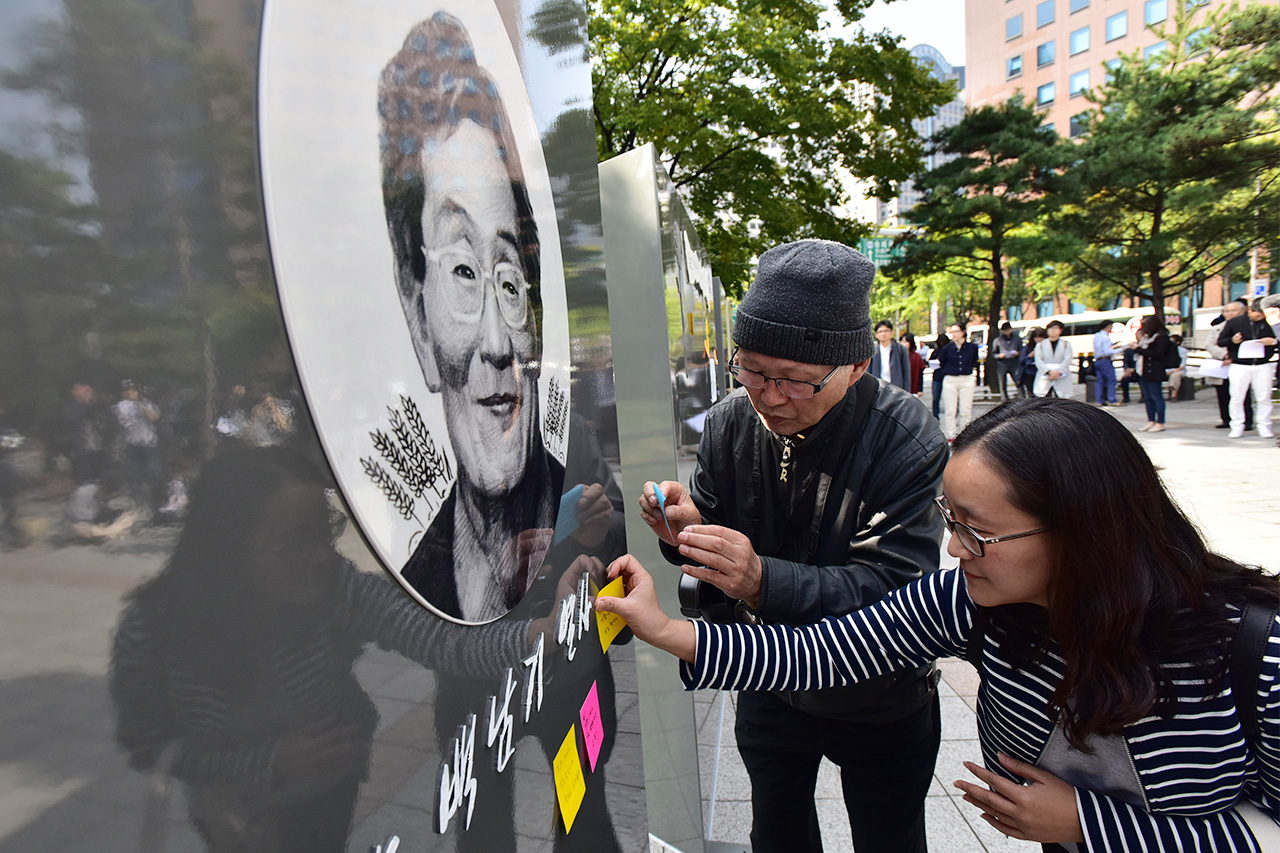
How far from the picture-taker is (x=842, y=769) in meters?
2.09

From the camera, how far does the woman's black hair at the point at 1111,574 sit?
4.19 ft

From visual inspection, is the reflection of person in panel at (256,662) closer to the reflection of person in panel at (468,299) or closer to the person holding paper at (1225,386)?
the reflection of person in panel at (468,299)

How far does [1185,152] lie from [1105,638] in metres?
23.1

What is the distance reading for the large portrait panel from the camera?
1.91ft

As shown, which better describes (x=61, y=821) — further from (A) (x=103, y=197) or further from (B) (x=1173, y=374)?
(B) (x=1173, y=374)

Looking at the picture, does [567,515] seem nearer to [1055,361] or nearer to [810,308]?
[810,308]

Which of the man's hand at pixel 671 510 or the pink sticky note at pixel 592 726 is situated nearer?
the pink sticky note at pixel 592 726

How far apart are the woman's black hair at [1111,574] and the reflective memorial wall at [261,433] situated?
33.2 inches

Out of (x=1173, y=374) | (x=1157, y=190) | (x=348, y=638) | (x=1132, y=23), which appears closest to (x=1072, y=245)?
(x=1157, y=190)

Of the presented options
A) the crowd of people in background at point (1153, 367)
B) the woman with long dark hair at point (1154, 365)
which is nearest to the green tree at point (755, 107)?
the crowd of people in background at point (1153, 367)

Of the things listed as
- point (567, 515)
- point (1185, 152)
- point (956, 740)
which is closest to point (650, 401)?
point (567, 515)

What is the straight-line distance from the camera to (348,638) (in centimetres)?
60

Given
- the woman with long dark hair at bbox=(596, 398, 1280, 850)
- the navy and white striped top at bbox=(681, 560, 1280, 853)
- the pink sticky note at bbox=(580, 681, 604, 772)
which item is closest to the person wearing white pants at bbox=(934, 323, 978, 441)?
the navy and white striped top at bbox=(681, 560, 1280, 853)

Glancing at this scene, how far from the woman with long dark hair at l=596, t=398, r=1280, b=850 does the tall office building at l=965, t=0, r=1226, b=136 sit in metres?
52.8
